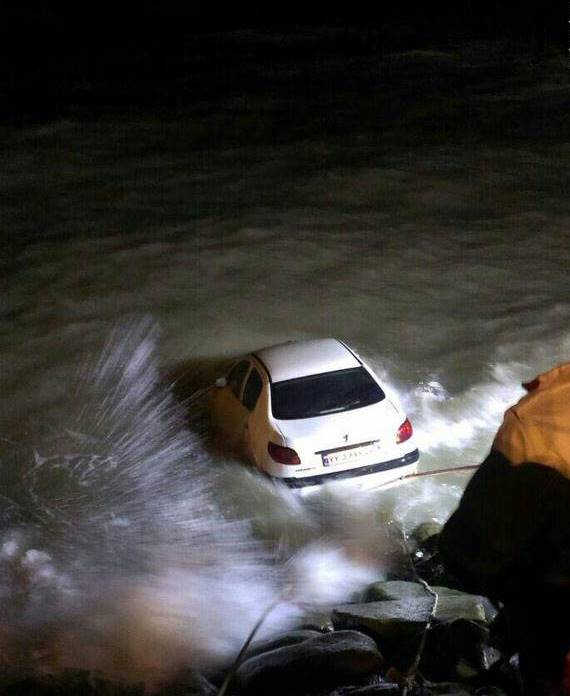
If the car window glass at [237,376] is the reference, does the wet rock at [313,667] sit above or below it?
above

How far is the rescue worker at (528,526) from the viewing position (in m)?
3.10

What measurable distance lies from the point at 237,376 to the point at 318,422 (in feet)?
5.60

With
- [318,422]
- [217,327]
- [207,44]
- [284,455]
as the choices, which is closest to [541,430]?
[284,455]

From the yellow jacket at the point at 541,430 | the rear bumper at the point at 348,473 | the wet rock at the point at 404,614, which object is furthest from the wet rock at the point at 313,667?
the rear bumper at the point at 348,473

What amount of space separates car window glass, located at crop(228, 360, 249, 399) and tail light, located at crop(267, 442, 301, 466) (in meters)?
1.47

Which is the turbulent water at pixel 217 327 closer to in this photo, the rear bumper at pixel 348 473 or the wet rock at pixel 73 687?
the rear bumper at pixel 348 473

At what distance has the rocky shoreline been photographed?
4.78 metres

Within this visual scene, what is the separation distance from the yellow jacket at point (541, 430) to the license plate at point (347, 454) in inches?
225

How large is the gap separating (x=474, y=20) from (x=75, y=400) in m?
51.4

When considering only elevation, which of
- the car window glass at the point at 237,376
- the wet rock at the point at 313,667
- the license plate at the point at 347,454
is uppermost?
the wet rock at the point at 313,667

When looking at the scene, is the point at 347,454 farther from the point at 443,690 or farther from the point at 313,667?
the point at 443,690

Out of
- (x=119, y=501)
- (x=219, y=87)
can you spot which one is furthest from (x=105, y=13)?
(x=119, y=501)

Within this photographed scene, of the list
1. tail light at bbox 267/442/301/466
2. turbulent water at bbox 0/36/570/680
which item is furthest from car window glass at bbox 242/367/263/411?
tail light at bbox 267/442/301/466

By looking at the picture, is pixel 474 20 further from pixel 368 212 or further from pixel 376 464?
pixel 376 464
